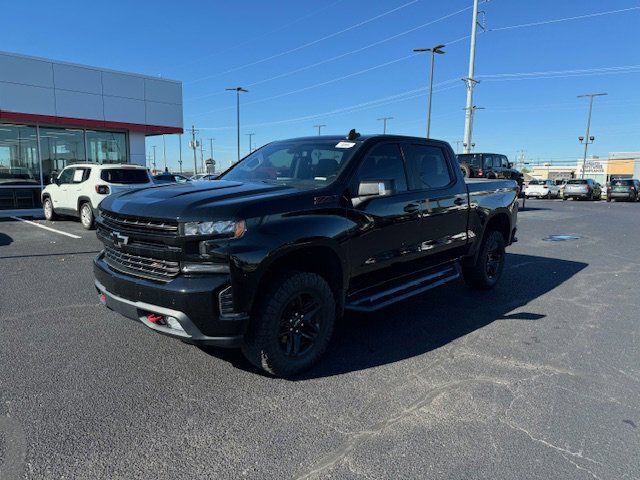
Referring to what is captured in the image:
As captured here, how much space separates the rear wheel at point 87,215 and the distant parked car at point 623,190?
3414cm

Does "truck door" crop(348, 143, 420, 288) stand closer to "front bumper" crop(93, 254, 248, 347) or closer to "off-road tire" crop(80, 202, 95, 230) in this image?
"front bumper" crop(93, 254, 248, 347)

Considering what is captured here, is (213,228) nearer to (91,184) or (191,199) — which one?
(191,199)

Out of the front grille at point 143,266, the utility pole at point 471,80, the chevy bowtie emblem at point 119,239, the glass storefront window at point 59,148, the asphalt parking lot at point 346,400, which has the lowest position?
the asphalt parking lot at point 346,400

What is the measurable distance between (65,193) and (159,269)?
11.6 metres

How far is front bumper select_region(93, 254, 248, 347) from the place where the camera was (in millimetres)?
3225

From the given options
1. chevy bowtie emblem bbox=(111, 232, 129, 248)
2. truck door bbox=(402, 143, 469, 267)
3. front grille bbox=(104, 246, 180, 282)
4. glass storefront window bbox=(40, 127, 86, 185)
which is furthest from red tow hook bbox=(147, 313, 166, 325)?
glass storefront window bbox=(40, 127, 86, 185)

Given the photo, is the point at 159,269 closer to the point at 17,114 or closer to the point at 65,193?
the point at 65,193

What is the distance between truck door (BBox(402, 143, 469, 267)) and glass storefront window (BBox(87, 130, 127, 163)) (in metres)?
16.5

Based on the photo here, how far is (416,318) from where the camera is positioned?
5.36 metres

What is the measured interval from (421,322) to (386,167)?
5.70 feet

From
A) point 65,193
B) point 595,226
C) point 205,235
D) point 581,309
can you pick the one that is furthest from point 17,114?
point 595,226

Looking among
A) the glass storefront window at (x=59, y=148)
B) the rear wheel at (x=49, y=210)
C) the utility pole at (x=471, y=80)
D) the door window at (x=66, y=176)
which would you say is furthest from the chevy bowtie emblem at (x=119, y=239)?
the utility pole at (x=471, y=80)

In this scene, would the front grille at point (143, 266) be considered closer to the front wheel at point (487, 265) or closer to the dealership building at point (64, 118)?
the front wheel at point (487, 265)

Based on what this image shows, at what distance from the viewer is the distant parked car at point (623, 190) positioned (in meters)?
33.3
